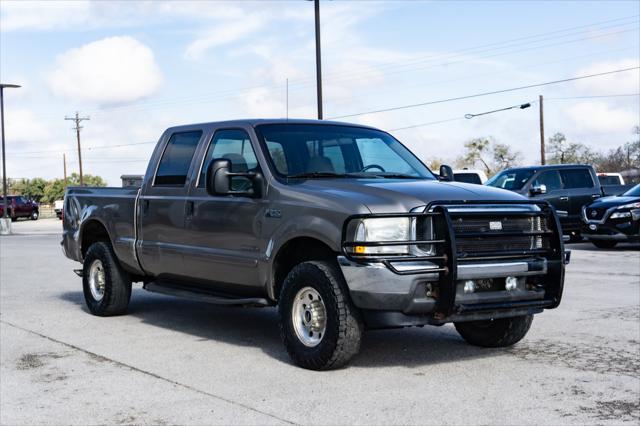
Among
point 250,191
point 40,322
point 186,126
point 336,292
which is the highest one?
point 186,126

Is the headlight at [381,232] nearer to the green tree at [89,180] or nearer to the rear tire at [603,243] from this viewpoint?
the rear tire at [603,243]

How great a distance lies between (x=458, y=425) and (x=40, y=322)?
5604mm

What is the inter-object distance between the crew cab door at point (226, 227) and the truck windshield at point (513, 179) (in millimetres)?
13808

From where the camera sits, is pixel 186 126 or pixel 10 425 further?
pixel 186 126

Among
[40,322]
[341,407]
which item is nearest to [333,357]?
[341,407]

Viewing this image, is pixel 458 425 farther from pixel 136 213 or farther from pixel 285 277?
pixel 136 213

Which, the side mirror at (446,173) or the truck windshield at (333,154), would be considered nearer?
the truck windshield at (333,154)

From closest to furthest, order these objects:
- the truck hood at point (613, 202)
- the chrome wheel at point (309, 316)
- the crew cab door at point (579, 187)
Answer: the chrome wheel at point (309, 316)
the truck hood at point (613, 202)
the crew cab door at point (579, 187)

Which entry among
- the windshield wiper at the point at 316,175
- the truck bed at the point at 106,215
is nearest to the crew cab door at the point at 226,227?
the windshield wiper at the point at 316,175

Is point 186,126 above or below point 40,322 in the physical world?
above

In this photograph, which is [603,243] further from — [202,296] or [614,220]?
[202,296]

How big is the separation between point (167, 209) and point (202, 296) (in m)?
1.01

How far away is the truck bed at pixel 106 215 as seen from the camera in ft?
28.8

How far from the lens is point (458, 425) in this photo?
4.82 meters
